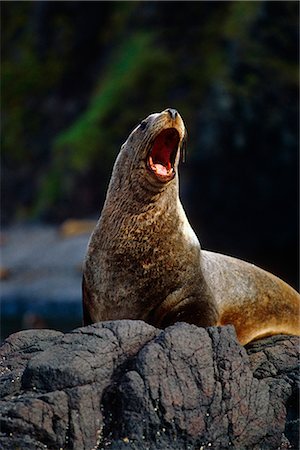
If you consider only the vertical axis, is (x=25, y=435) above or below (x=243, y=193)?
below

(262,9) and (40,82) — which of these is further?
(40,82)

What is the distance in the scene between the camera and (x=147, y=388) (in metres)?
6.39

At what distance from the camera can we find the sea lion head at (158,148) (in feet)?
26.4

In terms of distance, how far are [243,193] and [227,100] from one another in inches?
98.2

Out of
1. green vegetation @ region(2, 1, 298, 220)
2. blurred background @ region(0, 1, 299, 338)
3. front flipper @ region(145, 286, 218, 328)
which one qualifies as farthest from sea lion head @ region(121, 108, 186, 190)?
green vegetation @ region(2, 1, 298, 220)

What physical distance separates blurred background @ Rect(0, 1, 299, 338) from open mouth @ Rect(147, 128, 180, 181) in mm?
15176

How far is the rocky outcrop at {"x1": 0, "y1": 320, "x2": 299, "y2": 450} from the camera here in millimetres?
6211

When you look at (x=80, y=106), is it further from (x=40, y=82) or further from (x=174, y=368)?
(x=174, y=368)

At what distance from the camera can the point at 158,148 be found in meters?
8.30

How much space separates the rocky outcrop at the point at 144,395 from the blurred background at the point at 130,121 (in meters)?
16.4

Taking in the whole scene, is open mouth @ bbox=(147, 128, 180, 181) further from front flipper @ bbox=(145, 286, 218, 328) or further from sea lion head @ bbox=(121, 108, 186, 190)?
front flipper @ bbox=(145, 286, 218, 328)

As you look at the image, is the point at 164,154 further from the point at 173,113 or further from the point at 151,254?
the point at 151,254

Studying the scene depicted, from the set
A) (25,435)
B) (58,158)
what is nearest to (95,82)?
(58,158)

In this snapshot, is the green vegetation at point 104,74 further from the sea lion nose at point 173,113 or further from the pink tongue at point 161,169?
the sea lion nose at point 173,113
